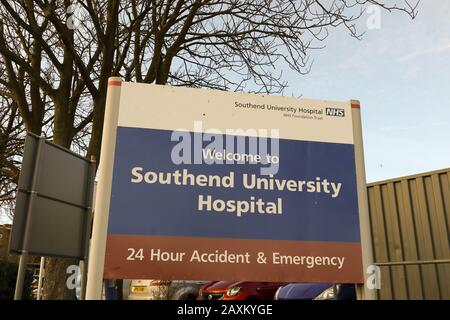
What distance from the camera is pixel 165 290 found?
36.7ft

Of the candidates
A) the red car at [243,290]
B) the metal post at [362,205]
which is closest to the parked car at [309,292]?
the red car at [243,290]

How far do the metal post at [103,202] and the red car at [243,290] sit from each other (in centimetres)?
625

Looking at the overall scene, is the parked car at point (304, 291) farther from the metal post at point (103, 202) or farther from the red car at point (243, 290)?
the metal post at point (103, 202)

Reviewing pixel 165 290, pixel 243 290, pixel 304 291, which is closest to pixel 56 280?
pixel 243 290

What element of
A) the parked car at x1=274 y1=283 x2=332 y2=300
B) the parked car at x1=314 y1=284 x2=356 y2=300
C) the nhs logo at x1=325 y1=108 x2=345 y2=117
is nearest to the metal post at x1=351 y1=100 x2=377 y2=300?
the nhs logo at x1=325 y1=108 x2=345 y2=117

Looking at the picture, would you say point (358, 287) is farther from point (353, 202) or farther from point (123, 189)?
point (123, 189)

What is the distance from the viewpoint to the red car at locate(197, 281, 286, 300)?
8.62 metres

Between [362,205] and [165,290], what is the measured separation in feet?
30.3

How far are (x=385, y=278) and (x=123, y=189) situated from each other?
612 centimetres

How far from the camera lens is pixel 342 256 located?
2719 millimetres

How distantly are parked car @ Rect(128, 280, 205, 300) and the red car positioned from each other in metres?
0.39

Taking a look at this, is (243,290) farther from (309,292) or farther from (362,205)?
(362,205)

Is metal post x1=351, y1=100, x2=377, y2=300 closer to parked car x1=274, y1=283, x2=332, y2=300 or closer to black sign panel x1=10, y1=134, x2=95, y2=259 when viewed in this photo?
black sign panel x1=10, y1=134, x2=95, y2=259
